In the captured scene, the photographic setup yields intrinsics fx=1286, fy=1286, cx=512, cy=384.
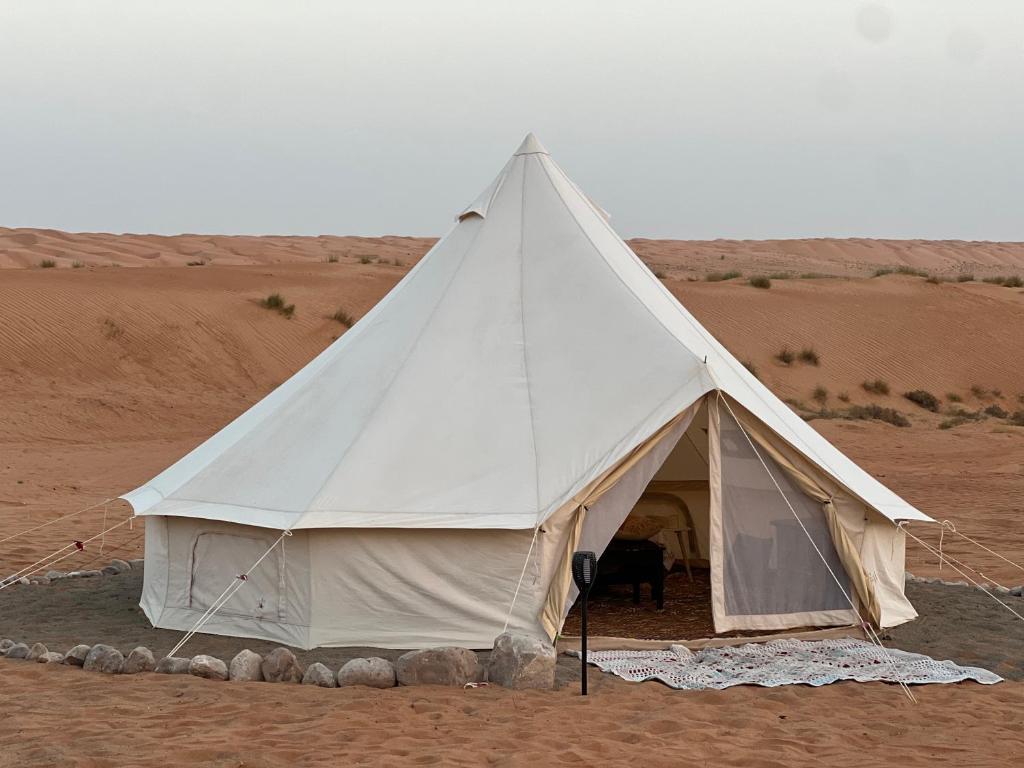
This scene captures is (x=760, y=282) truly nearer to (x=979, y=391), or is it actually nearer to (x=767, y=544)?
(x=979, y=391)

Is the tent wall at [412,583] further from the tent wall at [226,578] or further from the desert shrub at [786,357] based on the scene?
the desert shrub at [786,357]

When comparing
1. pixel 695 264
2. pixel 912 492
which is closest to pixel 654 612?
pixel 912 492

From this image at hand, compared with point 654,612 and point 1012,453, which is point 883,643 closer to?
point 654,612

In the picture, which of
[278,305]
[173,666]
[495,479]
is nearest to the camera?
[173,666]

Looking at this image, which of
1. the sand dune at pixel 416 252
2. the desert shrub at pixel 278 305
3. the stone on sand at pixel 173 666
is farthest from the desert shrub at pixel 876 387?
the stone on sand at pixel 173 666

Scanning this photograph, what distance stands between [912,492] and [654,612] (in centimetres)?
931

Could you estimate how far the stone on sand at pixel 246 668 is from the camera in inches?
285

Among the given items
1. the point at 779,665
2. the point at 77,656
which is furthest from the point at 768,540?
the point at 77,656

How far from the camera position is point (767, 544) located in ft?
27.9

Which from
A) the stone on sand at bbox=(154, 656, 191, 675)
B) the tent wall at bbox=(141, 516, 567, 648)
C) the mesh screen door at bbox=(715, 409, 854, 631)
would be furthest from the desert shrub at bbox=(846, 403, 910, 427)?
the stone on sand at bbox=(154, 656, 191, 675)

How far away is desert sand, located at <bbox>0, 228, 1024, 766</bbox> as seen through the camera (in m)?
5.98

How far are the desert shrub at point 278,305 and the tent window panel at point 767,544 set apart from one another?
24.1 meters

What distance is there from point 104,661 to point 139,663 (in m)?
0.20

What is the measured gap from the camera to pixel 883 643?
8.42m
